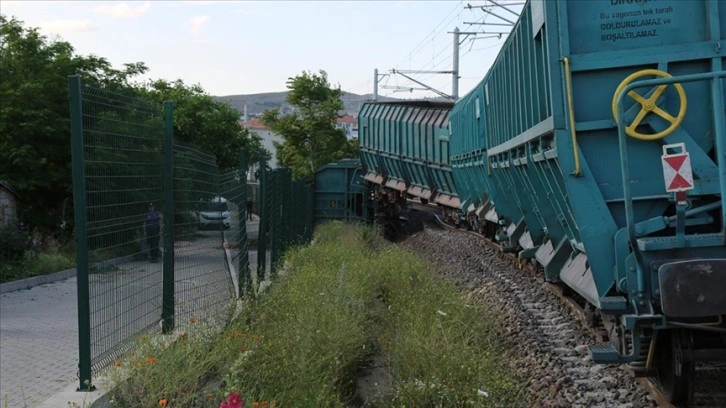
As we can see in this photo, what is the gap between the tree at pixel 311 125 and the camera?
45344 millimetres

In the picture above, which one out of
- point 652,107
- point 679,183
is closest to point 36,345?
point 652,107

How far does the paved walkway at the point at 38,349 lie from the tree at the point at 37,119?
26.9ft

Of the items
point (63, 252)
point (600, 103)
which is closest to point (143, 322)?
point (600, 103)

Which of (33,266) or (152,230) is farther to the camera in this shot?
(33,266)

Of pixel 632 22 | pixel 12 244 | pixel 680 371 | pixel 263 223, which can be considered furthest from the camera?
pixel 12 244

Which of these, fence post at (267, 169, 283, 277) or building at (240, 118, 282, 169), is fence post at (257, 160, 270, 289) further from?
building at (240, 118, 282, 169)

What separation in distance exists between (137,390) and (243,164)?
19.7ft

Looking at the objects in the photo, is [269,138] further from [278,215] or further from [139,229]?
[139,229]

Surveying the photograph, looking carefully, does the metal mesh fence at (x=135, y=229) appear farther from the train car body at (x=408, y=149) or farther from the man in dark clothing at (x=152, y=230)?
the train car body at (x=408, y=149)

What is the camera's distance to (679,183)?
5.79m

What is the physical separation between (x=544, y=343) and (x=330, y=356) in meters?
3.10

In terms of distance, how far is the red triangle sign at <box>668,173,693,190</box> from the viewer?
5793mm

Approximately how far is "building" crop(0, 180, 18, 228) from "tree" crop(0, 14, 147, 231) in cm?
78

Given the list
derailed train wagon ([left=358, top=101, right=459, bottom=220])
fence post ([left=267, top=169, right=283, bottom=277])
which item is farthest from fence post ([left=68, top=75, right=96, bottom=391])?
derailed train wagon ([left=358, top=101, right=459, bottom=220])
